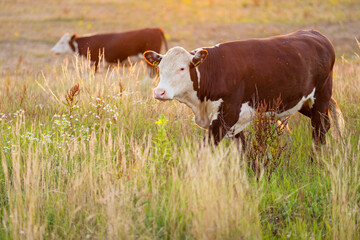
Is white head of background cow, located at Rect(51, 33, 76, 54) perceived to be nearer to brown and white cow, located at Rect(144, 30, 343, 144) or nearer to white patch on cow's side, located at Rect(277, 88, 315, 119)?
brown and white cow, located at Rect(144, 30, 343, 144)

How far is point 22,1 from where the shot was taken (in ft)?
97.0

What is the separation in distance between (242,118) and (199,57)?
83 cm

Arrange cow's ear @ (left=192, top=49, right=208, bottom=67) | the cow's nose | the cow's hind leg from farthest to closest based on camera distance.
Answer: the cow's hind leg
cow's ear @ (left=192, top=49, right=208, bottom=67)
the cow's nose

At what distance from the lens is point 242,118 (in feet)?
16.3

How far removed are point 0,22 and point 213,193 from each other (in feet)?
71.7

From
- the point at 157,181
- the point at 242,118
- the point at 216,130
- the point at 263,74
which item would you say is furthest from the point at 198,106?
the point at 157,181

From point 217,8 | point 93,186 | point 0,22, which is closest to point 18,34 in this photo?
point 0,22

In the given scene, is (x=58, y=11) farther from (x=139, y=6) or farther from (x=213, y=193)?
(x=213, y=193)

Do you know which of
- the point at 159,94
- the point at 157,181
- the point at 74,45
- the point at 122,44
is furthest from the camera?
the point at 74,45

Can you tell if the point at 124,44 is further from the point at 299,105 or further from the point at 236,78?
the point at 236,78

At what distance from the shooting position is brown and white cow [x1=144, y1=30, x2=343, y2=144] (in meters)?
4.75

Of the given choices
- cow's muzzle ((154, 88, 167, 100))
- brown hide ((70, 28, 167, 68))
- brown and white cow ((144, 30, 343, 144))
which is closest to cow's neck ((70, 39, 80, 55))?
brown hide ((70, 28, 167, 68))

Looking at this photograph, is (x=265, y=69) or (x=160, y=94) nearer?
(x=160, y=94)

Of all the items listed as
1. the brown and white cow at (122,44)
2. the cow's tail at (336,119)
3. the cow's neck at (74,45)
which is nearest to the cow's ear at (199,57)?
the cow's tail at (336,119)
